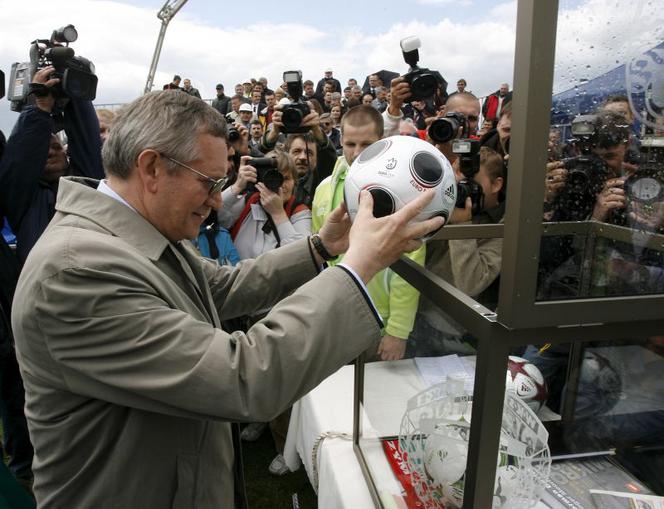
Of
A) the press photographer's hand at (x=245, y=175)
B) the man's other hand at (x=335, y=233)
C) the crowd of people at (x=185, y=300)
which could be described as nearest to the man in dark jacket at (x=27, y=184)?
the press photographer's hand at (x=245, y=175)

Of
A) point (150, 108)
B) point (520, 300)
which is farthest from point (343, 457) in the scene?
point (150, 108)

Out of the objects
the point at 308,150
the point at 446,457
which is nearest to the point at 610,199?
the point at 446,457

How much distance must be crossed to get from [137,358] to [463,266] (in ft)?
3.27

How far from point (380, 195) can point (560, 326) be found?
0.44 m

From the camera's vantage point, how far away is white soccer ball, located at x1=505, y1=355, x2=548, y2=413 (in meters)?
1.55

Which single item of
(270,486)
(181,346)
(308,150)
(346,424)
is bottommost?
(270,486)

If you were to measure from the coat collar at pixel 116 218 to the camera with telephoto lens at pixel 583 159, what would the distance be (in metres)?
0.89

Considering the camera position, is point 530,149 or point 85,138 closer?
point 530,149

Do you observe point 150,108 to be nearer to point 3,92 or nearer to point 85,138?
point 85,138

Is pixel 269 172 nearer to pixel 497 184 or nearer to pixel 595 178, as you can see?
pixel 497 184

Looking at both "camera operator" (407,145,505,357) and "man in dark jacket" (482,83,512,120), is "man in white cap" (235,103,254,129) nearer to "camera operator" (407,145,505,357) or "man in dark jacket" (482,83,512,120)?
"man in dark jacket" (482,83,512,120)

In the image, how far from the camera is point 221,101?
10695 mm

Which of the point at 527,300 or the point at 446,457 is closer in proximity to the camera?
the point at 527,300

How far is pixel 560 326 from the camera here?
34.8 inches
